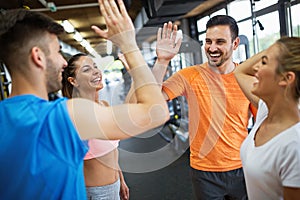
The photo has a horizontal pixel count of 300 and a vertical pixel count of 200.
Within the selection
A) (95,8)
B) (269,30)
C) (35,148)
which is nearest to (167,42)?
(35,148)

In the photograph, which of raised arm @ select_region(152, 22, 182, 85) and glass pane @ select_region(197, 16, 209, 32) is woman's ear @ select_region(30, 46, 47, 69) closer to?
raised arm @ select_region(152, 22, 182, 85)

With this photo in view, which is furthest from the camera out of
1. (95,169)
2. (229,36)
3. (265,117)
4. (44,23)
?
(229,36)

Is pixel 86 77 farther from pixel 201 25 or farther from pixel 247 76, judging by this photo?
pixel 201 25

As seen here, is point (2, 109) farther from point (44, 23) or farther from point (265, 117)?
point (265, 117)

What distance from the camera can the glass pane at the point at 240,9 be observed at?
554cm

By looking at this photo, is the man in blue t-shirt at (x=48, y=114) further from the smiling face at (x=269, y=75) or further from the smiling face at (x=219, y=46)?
the smiling face at (x=219, y=46)

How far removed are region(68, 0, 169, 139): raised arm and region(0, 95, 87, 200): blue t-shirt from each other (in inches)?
1.9

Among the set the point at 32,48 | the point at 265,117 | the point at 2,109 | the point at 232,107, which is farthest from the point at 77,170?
the point at 232,107

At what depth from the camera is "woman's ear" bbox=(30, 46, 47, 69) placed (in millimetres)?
963

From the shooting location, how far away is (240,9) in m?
5.80

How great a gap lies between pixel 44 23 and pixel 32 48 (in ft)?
0.37

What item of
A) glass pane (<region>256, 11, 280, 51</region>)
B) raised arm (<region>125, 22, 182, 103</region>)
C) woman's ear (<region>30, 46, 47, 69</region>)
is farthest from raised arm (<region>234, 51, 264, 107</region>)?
glass pane (<region>256, 11, 280, 51</region>)

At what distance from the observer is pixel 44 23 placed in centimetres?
102

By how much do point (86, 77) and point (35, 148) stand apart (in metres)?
0.98
